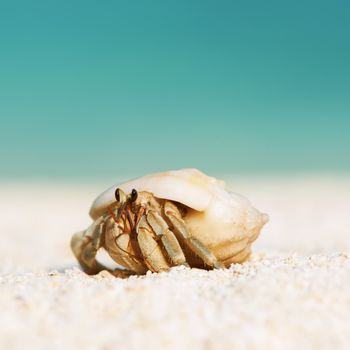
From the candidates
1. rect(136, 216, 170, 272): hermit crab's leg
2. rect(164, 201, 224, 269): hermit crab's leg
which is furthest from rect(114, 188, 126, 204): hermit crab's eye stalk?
rect(164, 201, 224, 269): hermit crab's leg

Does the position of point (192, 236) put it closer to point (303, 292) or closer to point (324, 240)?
point (303, 292)

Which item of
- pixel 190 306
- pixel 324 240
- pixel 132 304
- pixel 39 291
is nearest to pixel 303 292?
pixel 190 306

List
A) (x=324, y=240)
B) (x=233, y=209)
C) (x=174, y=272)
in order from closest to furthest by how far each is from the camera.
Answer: (x=174, y=272)
(x=233, y=209)
(x=324, y=240)

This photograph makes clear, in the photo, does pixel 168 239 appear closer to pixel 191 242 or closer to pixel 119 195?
pixel 191 242

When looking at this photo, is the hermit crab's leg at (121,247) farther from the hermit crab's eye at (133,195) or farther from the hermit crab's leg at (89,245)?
the hermit crab's eye at (133,195)

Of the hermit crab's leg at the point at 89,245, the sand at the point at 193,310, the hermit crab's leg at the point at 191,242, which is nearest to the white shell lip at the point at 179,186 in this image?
the hermit crab's leg at the point at 191,242

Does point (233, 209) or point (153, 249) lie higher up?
point (233, 209)
